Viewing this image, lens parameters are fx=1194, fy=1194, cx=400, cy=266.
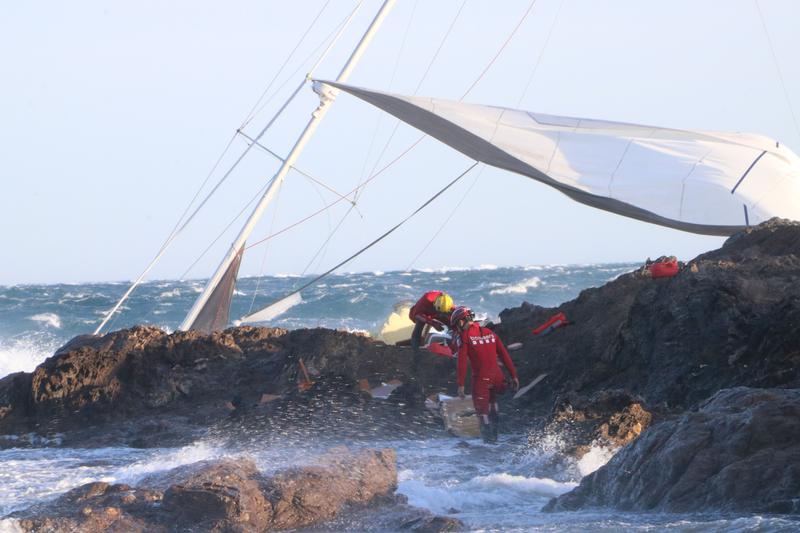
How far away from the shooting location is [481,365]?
11.0 metres

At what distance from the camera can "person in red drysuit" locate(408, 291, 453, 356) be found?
1273 cm

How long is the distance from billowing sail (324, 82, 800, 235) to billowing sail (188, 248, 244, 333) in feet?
10.5

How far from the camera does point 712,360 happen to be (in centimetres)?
1105

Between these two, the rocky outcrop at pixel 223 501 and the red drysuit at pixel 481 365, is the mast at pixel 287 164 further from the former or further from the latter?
the rocky outcrop at pixel 223 501

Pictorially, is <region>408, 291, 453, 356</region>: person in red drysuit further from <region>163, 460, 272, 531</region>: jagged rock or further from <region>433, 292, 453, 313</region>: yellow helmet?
<region>163, 460, 272, 531</region>: jagged rock

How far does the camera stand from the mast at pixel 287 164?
56.9ft

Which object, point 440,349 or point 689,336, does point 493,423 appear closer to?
point 689,336

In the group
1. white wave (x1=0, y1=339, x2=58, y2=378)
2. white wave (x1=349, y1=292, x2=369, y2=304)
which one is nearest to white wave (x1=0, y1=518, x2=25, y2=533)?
white wave (x1=0, y1=339, x2=58, y2=378)

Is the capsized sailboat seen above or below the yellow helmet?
above

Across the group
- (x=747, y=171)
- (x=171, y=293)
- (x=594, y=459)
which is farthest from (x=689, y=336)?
(x=171, y=293)

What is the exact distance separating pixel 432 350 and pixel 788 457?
7.41 meters

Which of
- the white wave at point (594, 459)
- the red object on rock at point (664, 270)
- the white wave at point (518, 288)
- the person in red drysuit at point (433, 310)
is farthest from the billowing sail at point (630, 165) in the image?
the white wave at point (518, 288)

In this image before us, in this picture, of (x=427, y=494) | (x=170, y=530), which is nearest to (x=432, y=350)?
(x=427, y=494)

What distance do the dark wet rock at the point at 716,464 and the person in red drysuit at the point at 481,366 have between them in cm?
308
